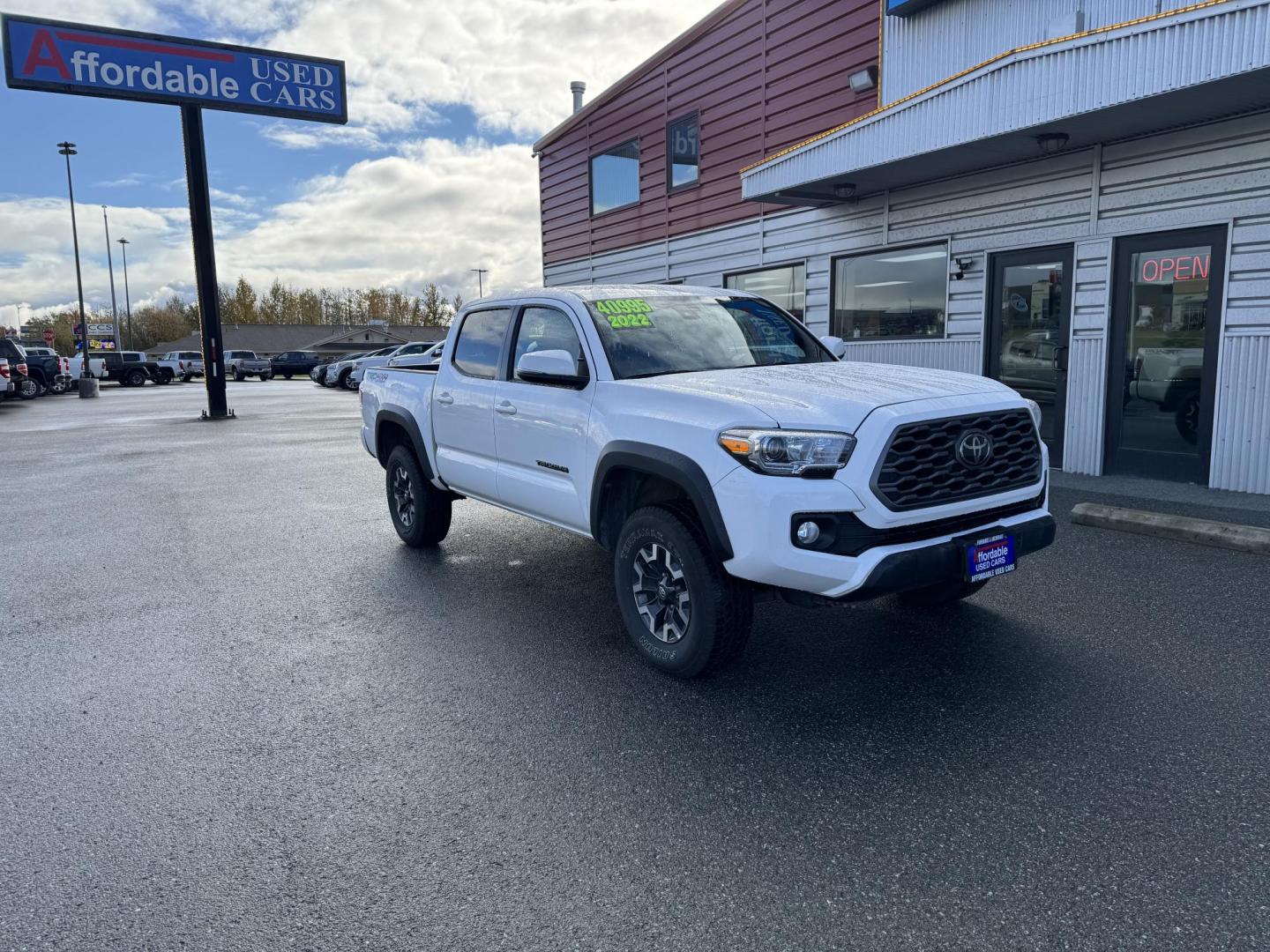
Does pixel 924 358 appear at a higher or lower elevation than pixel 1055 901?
higher

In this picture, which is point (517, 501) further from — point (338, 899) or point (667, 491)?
point (338, 899)

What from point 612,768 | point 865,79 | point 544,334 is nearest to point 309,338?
point 865,79

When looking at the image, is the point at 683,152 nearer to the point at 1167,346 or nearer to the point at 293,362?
the point at 1167,346

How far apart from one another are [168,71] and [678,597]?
18.5 m

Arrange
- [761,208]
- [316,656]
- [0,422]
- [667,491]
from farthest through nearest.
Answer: [0,422] → [761,208] → [316,656] → [667,491]

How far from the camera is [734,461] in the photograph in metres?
3.62

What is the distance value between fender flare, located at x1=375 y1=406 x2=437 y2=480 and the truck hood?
8.19 ft

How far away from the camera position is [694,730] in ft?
11.7

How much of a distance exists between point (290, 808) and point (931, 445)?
9.29ft

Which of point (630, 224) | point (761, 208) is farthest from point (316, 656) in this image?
point (630, 224)

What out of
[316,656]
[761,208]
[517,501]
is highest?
[761,208]

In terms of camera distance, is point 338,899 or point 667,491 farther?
point 667,491

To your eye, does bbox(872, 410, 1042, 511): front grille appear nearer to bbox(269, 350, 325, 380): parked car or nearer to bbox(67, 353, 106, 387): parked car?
bbox(67, 353, 106, 387): parked car

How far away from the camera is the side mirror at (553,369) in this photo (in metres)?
4.38
